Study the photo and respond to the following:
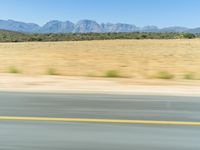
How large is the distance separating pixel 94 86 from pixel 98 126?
23.5ft

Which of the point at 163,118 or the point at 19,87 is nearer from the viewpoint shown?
the point at 163,118

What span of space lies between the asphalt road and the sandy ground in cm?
178

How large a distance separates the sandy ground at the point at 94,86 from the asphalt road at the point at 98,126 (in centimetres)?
178

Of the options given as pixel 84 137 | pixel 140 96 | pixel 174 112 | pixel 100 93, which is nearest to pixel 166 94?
pixel 140 96

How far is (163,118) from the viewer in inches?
353

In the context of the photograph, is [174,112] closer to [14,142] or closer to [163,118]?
[163,118]

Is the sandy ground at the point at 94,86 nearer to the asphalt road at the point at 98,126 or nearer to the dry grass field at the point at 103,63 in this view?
the asphalt road at the point at 98,126

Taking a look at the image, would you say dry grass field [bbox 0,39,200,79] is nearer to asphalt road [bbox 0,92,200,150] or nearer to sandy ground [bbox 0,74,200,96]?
sandy ground [bbox 0,74,200,96]

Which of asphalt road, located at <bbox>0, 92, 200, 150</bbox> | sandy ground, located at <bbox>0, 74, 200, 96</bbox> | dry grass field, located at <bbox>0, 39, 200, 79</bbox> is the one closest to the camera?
asphalt road, located at <bbox>0, 92, 200, 150</bbox>

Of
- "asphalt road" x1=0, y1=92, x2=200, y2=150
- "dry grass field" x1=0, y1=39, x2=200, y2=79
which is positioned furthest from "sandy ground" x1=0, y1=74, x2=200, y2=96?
"dry grass field" x1=0, y1=39, x2=200, y2=79

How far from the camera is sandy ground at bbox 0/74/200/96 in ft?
45.2

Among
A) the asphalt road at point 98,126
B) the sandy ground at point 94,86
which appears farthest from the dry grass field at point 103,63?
the asphalt road at point 98,126

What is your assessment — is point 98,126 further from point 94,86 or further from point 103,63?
point 103,63

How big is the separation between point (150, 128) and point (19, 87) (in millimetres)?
7813
